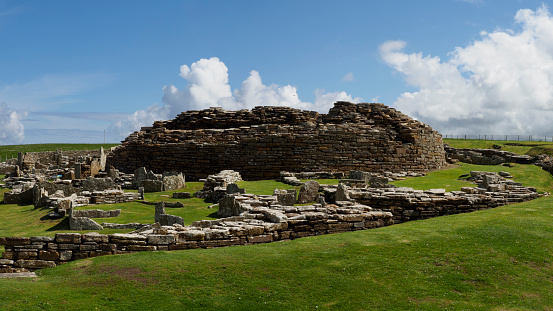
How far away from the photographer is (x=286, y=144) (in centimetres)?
2484

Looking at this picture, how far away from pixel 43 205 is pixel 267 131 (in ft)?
44.2

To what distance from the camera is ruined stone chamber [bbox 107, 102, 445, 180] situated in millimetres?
24917

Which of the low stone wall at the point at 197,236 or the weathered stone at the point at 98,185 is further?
the weathered stone at the point at 98,185

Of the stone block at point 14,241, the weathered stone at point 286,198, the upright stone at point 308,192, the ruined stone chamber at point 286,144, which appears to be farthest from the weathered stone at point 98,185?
the stone block at point 14,241

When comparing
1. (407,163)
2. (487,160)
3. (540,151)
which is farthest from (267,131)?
(540,151)

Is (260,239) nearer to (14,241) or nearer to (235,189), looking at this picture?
(14,241)

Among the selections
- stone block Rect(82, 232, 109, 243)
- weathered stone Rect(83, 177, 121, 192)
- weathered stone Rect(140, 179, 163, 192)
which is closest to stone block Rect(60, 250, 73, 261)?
stone block Rect(82, 232, 109, 243)

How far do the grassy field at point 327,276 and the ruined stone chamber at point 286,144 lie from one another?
576 inches

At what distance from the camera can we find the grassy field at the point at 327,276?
7000 millimetres

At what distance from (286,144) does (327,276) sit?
17.2 meters

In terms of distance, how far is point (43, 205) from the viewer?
1655 centimetres

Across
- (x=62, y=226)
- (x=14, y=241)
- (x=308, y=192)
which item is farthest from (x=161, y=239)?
(x=308, y=192)

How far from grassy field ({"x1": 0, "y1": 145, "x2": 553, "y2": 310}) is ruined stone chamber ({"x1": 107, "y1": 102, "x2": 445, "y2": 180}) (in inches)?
576

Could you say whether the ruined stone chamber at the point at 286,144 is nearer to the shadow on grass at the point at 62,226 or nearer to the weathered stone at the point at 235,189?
the weathered stone at the point at 235,189
